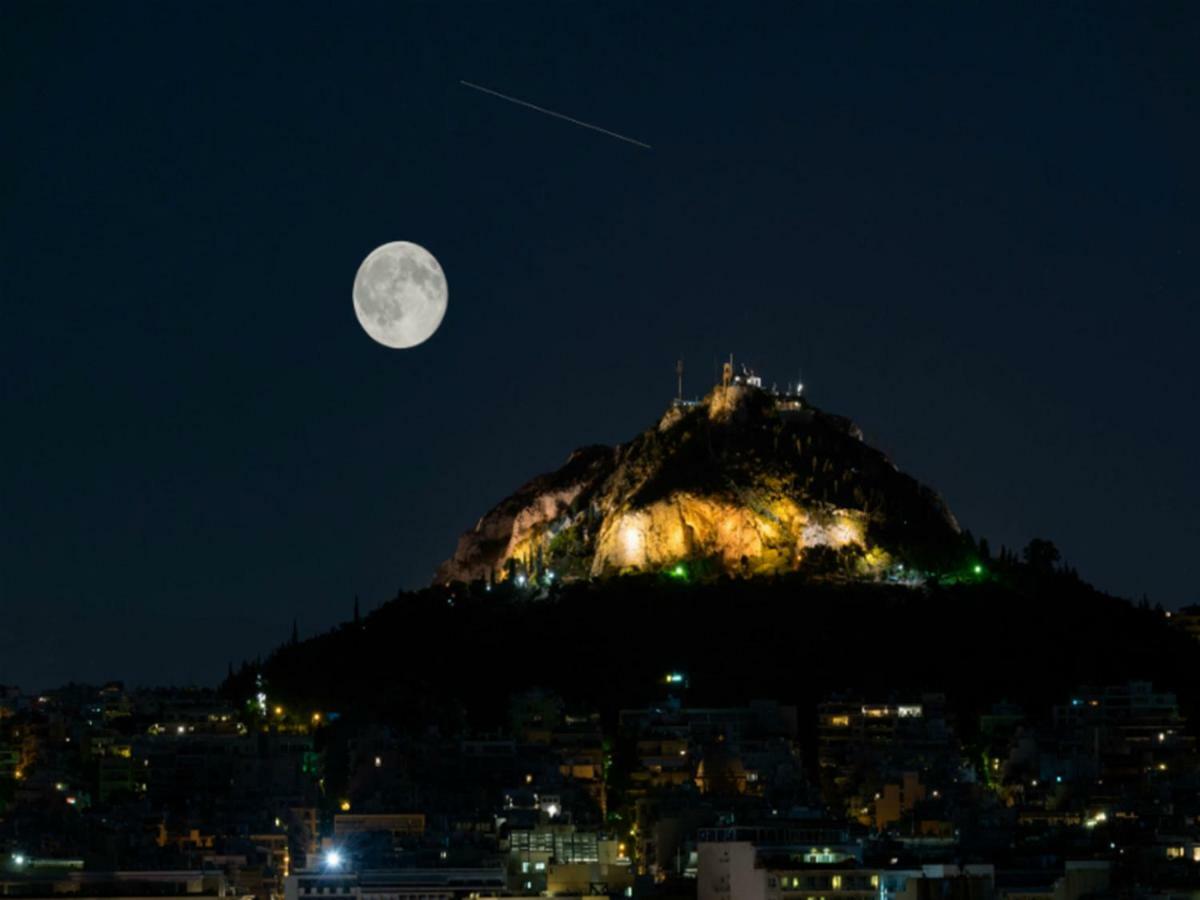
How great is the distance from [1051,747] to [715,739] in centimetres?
1114

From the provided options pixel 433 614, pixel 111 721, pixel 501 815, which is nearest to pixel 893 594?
pixel 433 614

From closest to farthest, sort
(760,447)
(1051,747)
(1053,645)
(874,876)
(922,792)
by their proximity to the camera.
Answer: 1. (874,876)
2. (922,792)
3. (1051,747)
4. (1053,645)
5. (760,447)

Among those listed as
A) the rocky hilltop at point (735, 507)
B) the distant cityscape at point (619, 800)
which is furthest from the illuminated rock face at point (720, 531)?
the distant cityscape at point (619, 800)

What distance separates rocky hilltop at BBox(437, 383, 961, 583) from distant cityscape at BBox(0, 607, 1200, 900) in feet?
44.8

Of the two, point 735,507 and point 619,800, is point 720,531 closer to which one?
point 735,507

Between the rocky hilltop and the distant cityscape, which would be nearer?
the distant cityscape

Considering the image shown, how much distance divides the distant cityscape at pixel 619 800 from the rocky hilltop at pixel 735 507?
13642 mm

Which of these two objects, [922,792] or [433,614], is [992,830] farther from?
[433,614]

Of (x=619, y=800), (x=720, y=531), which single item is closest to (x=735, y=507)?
(x=720, y=531)

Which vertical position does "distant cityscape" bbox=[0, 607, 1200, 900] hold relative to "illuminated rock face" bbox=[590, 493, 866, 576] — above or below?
below

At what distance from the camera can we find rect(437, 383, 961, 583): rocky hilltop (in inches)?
5448

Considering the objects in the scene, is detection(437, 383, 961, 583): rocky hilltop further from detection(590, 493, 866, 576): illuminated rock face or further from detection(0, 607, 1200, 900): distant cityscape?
detection(0, 607, 1200, 900): distant cityscape

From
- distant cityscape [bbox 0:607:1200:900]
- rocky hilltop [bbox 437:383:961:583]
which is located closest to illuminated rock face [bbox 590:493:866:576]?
rocky hilltop [bbox 437:383:961:583]

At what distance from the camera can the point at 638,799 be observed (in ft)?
338
